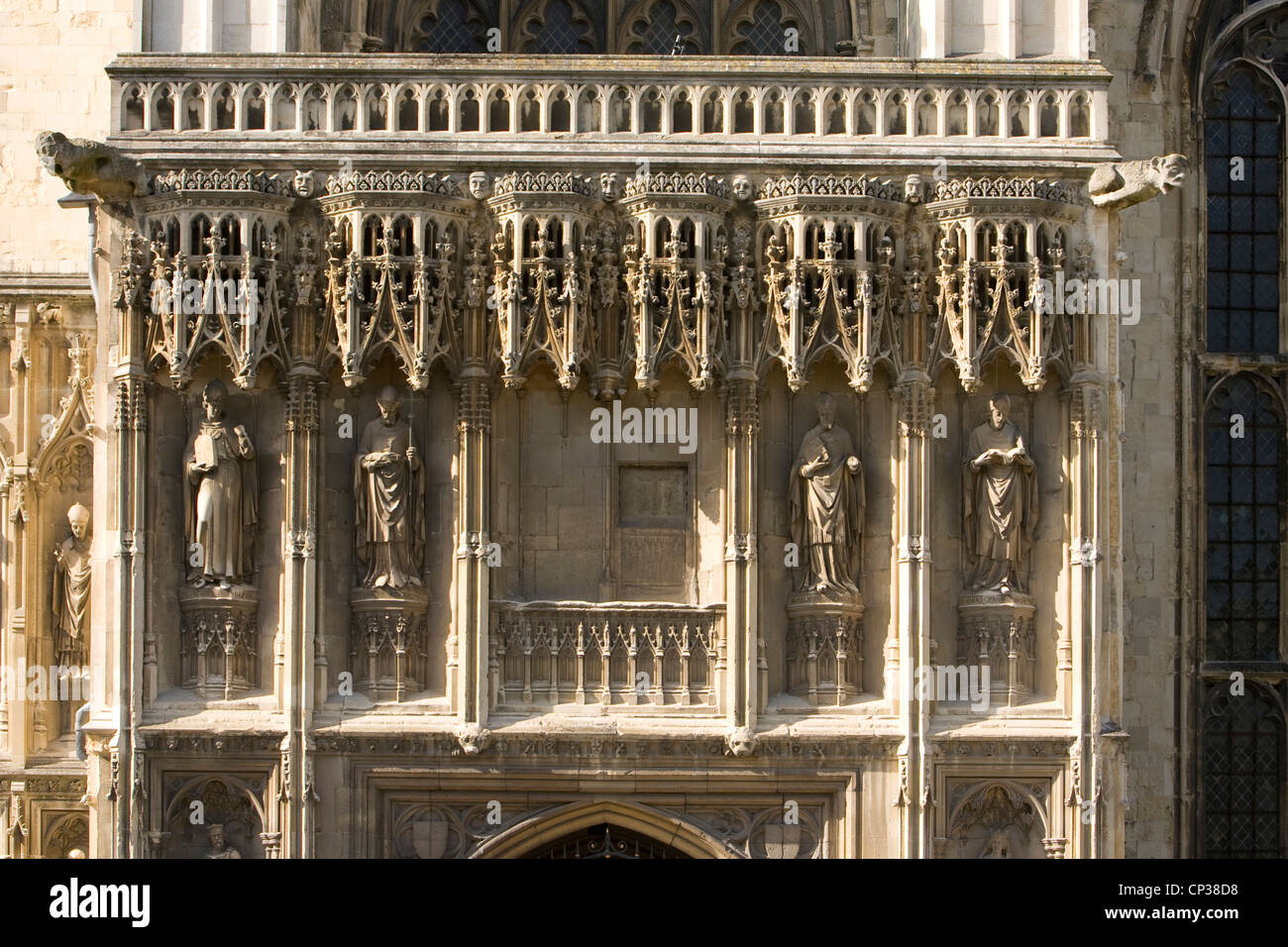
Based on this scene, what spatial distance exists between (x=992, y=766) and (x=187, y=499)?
727cm

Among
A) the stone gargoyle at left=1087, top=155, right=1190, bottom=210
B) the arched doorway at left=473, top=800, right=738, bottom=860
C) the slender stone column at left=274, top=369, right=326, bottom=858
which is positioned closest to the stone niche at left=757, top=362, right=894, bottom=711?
the arched doorway at left=473, top=800, right=738, bottom=860

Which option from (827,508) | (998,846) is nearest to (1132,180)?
(827,508)

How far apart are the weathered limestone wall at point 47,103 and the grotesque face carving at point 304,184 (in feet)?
13.0

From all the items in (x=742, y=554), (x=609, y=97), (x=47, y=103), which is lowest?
(x=742, y=554)

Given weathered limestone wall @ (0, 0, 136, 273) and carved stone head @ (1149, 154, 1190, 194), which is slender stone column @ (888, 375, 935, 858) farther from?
weathered limestone wall @ (0, 0, 136, 273)

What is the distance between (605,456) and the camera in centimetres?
2384

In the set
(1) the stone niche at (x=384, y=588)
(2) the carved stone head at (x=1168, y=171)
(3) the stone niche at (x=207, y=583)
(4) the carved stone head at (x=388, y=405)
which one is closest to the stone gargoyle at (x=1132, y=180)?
(2) the carved stone head at (x=1168, y=171)

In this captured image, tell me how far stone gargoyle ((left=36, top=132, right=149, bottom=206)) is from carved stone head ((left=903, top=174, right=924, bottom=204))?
653cm

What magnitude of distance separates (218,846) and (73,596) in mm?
3677

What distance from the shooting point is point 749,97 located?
78.0ft

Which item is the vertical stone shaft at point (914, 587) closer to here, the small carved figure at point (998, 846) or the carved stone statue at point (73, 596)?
the small carved figure at point (998, 846)

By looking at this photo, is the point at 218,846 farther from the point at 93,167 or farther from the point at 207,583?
the point at 93,167

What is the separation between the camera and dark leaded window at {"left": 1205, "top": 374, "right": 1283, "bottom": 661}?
26547 millimetres

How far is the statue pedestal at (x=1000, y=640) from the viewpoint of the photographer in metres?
23.5
